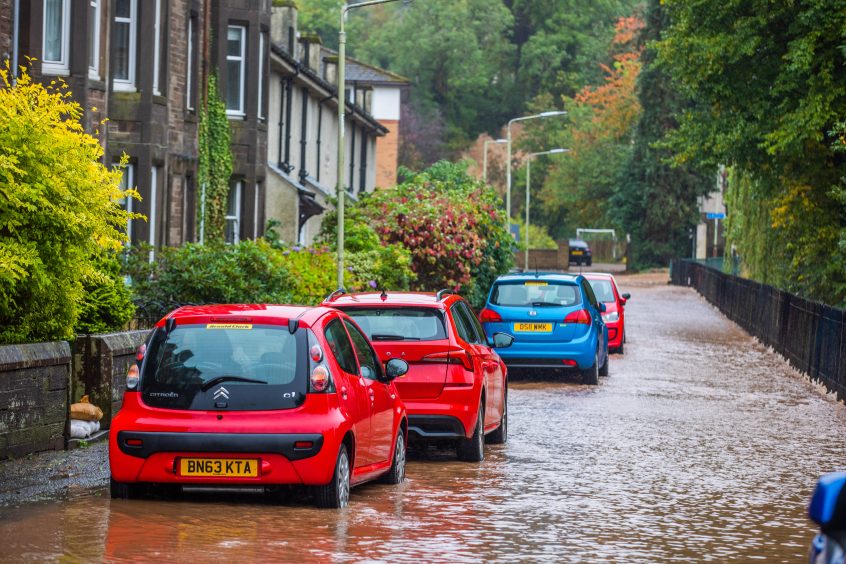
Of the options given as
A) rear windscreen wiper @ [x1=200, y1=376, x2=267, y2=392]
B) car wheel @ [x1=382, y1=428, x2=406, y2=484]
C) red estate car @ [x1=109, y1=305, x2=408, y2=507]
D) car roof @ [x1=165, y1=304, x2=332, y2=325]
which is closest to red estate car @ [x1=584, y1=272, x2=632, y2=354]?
car wheel @ [x1=382, y1=428, x2=406, y2=484]

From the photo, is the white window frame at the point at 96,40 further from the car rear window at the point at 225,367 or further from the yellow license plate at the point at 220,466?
the yellow license plate at the point at 220,466

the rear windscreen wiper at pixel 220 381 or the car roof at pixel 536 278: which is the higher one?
the car roof at pixel 536 278

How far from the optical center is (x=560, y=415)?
64.2 feet

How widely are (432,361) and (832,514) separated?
9.64 metres

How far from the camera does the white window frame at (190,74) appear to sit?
31.4 m

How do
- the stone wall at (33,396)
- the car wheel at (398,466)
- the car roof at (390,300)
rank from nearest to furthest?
1. the car wheel at (398,466)
2. the stone wall at (33,396)
3. the car roof at (390,300)

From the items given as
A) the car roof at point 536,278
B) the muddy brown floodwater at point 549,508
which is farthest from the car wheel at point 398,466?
the car roof at point 536,278

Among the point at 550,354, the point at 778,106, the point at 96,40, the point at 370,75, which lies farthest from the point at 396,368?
the point at 370,75

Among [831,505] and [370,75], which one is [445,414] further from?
[370,75]

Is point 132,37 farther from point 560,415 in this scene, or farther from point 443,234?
point 560,415

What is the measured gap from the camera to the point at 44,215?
13.6 m

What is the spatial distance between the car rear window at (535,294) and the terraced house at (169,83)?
20.3ft

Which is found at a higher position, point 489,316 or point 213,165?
point 213,165

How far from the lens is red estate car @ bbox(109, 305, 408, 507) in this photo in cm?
1078
